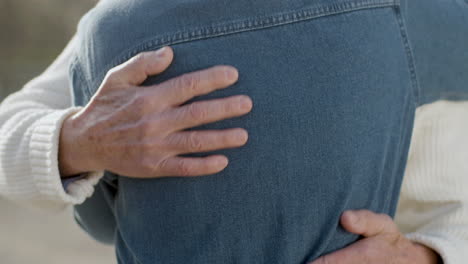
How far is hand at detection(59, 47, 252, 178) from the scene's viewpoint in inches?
40.4

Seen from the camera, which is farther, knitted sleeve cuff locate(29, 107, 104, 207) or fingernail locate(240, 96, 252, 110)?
knitted sleeve cuff locate(29, 107, 104, 207)

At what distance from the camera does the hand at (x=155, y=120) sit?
1026 millimetres

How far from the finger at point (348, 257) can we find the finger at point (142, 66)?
1.56ft

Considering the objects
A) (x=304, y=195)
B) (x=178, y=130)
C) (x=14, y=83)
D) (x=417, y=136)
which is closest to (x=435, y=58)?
(x=417, y=136)

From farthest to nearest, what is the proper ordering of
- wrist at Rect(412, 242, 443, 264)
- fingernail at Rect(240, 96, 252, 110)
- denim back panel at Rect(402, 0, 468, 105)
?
wrist at Rect(412, 242, 443, 264)
denim back panel at Rect(402, 0, 468, 105)
fingernail at Rect(240, 96, 252, 110)

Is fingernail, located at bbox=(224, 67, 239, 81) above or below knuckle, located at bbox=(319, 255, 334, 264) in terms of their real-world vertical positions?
above

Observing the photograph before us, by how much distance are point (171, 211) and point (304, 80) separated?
13.8 inches

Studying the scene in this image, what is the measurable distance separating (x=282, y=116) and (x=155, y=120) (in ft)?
0.78

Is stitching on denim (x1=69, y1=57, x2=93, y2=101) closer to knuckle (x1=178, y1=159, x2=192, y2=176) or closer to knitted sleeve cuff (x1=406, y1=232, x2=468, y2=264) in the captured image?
knuckle (x1=178, y1=159, x2=192, y2=176)

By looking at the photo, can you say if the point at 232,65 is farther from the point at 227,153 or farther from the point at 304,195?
the point at 304,195

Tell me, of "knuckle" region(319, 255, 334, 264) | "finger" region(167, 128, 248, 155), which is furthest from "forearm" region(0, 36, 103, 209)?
"knuckle" region(319, 255, 334, 264)

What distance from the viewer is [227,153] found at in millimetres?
1060

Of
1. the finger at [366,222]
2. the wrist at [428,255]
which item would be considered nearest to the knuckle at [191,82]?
the finger at [366,222]

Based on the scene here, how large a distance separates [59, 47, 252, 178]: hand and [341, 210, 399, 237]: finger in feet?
0.86
